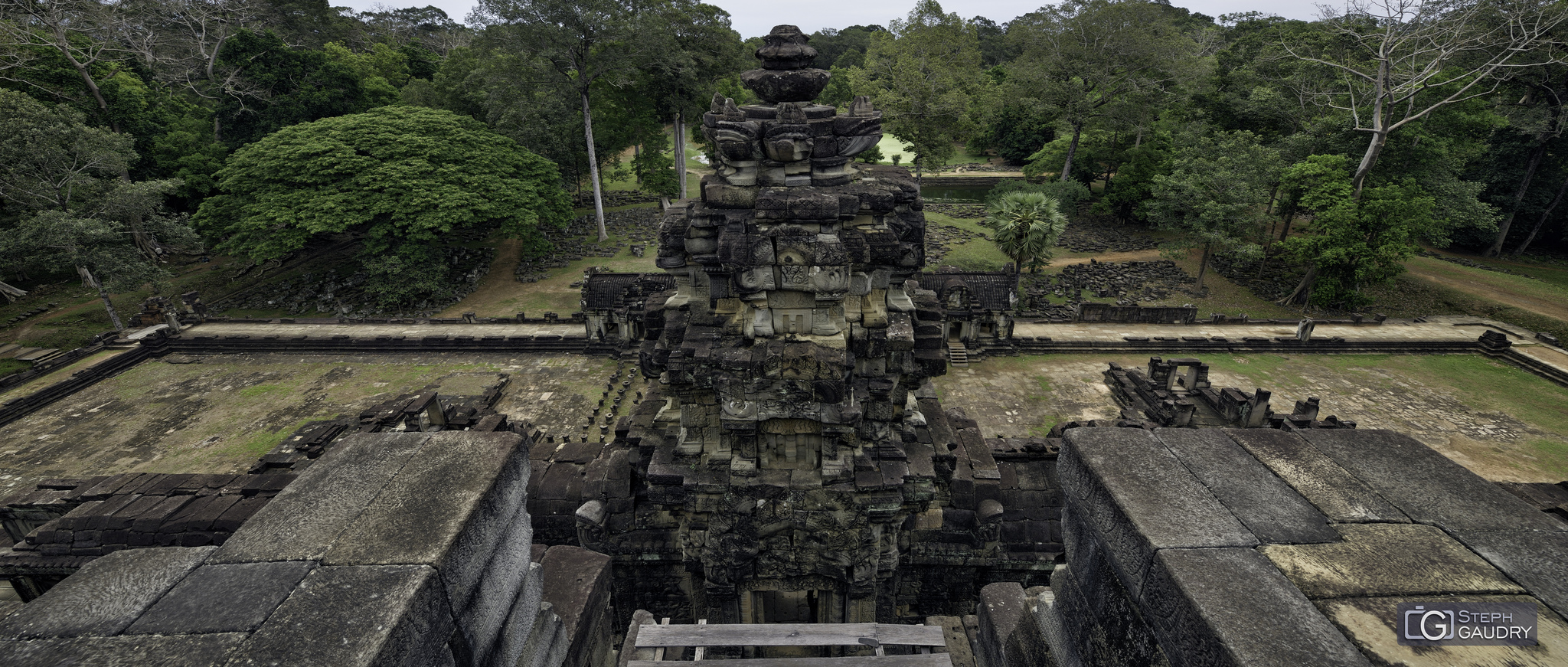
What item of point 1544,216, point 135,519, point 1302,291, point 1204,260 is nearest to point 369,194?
point 135,519

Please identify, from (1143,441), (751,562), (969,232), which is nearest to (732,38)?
(969,232)

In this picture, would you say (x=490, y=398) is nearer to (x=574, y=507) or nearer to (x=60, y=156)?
(x=574, y=507)

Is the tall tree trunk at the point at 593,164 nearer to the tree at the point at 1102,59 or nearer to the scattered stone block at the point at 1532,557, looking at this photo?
the tree at the point at 1102,59

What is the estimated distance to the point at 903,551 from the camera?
1129 centimetres

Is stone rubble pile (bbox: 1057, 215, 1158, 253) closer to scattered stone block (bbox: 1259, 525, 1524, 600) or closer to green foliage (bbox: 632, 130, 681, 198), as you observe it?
green foliage (bbox: 632, 130, 681, 198)

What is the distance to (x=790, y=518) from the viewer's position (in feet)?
32.1

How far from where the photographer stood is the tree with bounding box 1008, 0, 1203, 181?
39.1 meters

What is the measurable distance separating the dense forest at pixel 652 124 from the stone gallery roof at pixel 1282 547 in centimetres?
3058

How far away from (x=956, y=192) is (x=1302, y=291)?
30.3 metres

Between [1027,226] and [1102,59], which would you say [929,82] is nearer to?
[1102,59]

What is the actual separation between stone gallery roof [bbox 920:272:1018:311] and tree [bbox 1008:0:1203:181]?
22.5m

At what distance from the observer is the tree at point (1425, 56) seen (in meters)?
25.2

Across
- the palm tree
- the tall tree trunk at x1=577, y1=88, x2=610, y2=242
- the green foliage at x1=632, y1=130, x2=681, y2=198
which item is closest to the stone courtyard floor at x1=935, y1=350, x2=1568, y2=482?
the palm tree

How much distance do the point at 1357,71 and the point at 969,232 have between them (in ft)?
66.2
